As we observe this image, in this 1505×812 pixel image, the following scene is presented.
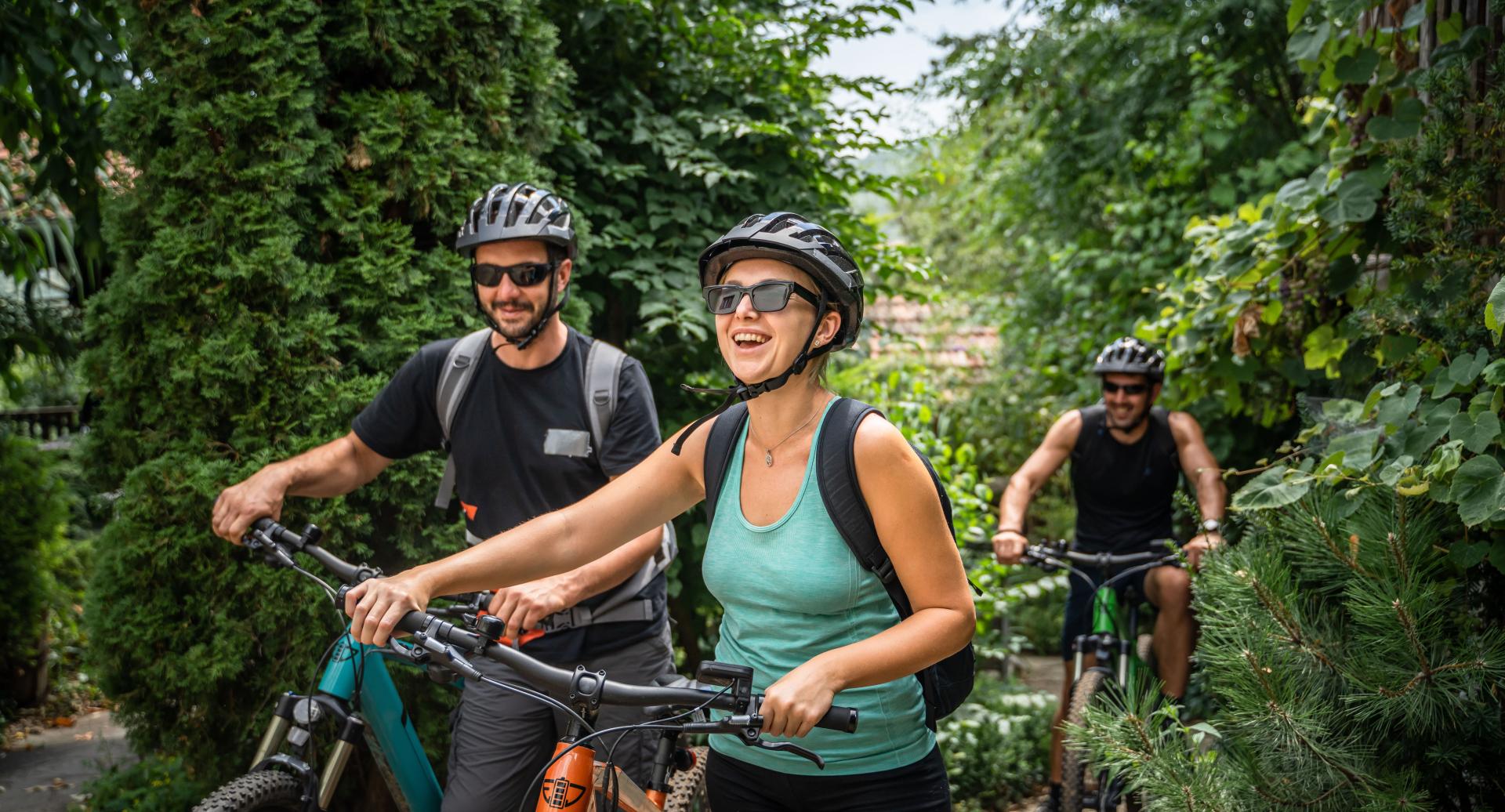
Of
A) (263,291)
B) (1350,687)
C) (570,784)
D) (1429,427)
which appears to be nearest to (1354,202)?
(1429,427)

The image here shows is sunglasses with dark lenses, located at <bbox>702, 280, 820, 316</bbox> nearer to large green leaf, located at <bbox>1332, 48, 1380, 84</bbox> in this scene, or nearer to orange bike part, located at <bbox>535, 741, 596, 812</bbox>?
orange bike part, located at <bbox>535, 741, 596, 812</bbox>

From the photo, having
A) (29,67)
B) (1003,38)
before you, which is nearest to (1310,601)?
(29,67)

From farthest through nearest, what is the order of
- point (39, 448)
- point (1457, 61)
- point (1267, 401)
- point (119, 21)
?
point (39, 448) < point (119, 21) < point (1267, 401) < point (1457, 61)

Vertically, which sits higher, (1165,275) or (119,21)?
(119,21)

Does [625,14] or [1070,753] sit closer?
[1070,753]

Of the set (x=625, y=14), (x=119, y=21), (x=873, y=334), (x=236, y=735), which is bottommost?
(x=236, y=735)

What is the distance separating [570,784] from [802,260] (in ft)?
3.99

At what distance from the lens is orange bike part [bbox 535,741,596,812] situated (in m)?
2.40

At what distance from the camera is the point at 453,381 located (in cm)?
319

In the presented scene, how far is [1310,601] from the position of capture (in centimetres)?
307

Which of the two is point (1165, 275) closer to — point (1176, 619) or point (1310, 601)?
point (1176, 619)

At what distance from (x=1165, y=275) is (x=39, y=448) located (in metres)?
7.44

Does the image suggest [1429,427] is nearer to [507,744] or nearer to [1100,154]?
[507,744]

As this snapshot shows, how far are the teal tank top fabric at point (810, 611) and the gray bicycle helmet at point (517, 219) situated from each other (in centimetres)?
123
